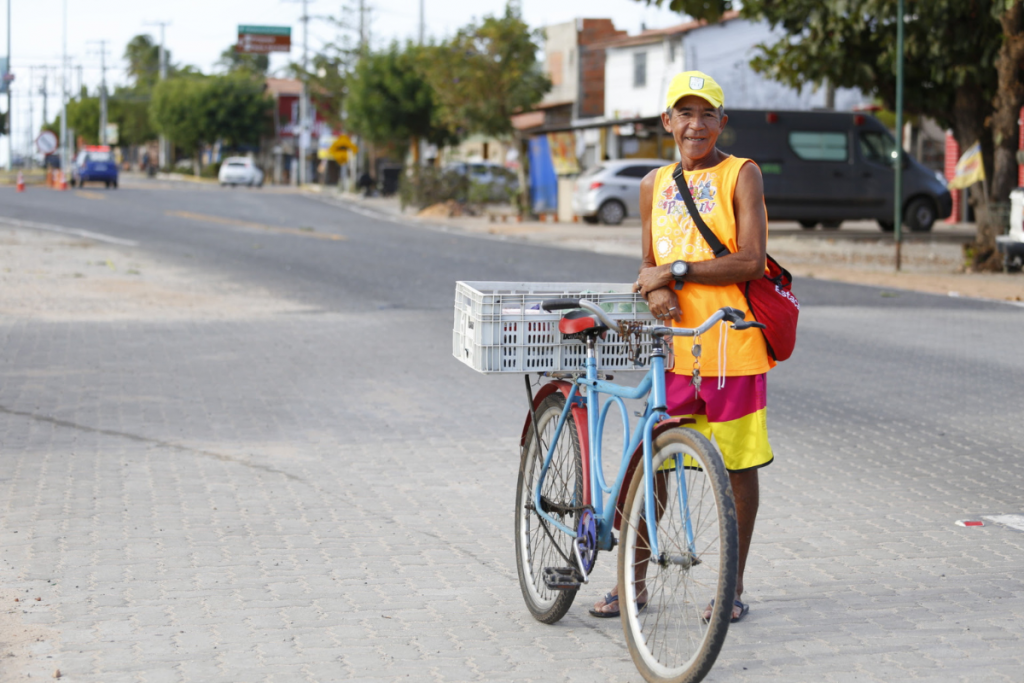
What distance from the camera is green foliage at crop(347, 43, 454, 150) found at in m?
55.1

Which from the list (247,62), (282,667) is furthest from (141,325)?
(247,62)

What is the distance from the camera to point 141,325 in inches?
506

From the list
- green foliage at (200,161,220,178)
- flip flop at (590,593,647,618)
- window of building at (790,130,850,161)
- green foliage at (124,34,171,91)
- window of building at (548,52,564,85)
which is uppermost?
green foliage at (124,34,171,91)

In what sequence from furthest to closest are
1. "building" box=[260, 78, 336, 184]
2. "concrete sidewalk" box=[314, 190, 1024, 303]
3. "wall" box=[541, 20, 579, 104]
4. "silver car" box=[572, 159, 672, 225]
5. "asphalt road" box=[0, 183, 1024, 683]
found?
"building" box=[260, 78, 336, 184]
"wall" box=[541, 20, 579, 104]
"silver car" box=[572, 159, 672, 225]
"concrete sidewalk" box=[314, 190, 1024, 303]
"asphalt road" box=[0, 183, 1024, 683]

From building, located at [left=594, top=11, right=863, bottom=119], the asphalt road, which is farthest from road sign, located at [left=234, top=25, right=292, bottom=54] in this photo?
the asphalt road

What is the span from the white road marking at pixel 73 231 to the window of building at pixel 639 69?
85.0ft

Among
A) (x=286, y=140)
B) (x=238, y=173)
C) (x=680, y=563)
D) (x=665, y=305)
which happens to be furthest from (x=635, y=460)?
(x=286, y=140)

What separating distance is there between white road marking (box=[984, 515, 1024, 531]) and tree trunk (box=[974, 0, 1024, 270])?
13286 mm

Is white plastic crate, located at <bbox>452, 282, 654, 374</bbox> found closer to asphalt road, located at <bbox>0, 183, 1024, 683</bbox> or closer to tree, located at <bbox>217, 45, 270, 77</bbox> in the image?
asphalt road, located at <bbox>0, 183, 1024, 683</bbox>

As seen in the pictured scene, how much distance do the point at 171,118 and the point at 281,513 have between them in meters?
97.1

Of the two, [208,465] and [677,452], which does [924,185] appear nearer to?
[208,465]

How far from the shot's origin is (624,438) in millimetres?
4070

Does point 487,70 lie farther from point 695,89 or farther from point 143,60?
point 143,60

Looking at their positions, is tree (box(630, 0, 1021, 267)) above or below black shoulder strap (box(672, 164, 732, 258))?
above
